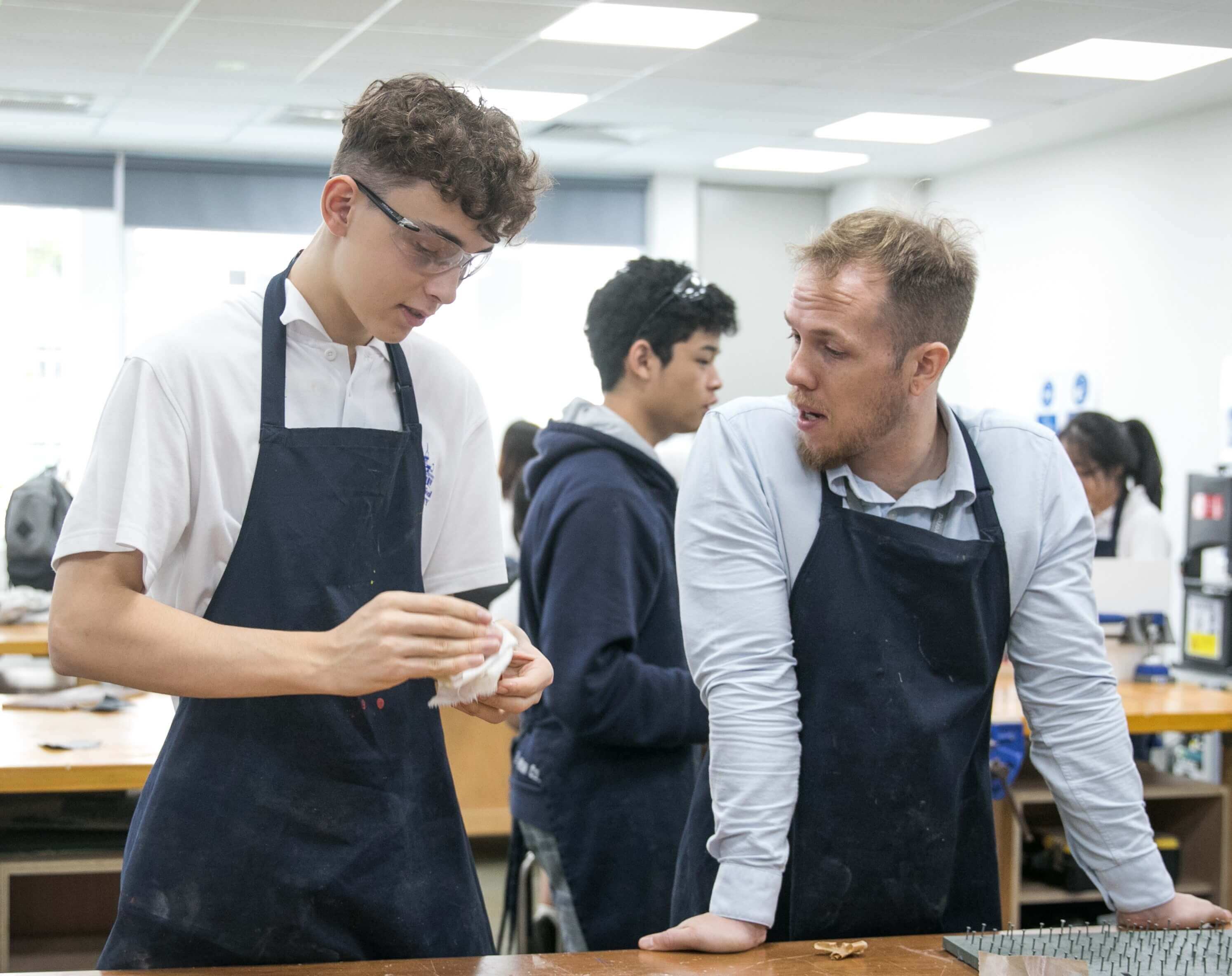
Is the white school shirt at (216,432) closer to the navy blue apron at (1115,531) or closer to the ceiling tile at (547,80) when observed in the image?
the navy blue apron at (1115,531)

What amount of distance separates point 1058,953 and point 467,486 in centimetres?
86

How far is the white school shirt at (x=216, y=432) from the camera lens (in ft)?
4.40

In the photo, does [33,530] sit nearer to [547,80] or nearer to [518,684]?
[547,80]

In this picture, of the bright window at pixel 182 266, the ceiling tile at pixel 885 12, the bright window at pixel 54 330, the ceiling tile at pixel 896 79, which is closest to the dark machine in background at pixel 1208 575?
the ceiling tile at pixel 896 79

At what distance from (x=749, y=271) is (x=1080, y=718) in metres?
8.17

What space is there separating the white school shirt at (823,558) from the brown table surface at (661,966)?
10cm

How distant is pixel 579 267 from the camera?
9.49 m

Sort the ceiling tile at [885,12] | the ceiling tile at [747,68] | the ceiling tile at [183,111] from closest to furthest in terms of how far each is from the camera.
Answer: the ceiling tile at [885,12] → the ceiling tile at [747,68] → the ceiling tile at [183,111]

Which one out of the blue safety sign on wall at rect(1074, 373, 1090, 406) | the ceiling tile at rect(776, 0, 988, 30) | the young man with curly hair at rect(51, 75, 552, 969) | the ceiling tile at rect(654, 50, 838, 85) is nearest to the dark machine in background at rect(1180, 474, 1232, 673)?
the blue safety sign on wall at rect(1074, 373, 1090, 406)

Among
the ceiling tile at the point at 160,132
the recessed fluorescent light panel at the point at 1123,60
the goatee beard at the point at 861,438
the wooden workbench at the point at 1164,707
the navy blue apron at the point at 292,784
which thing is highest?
the ceiling tile at the point at 160,132

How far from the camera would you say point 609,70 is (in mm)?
6461

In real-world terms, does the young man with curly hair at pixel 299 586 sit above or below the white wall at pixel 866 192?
below

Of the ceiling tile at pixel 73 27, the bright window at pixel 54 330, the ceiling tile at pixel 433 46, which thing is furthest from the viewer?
the bright window at pixel 54 330

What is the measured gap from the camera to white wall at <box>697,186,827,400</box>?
9523 millimetres
